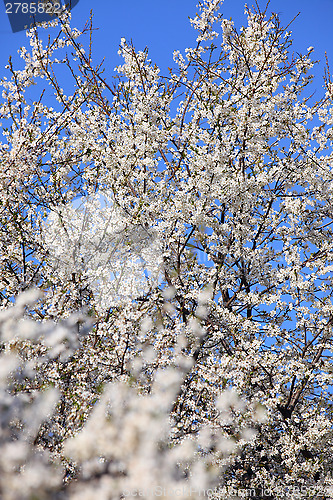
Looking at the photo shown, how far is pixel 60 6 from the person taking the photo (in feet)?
28.5

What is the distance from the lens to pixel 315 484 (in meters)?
6.60

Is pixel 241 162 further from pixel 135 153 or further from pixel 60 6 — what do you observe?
pixel 60 6

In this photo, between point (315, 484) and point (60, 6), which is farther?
point (60, 6)

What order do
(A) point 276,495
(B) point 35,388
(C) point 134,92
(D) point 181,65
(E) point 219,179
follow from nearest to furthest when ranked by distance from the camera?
(B) point 35,388 → (A) point 276,495 → (E) point 219,179 → (C) point 134,92 → (D) point 181,65

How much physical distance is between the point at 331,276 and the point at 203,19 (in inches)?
250

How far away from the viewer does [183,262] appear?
8.30 meters

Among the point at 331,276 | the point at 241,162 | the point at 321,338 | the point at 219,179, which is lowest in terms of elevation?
the point at 321,338

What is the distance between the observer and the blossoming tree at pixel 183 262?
6.34 metres

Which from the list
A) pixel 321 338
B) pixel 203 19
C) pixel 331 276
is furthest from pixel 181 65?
pixel 321 338

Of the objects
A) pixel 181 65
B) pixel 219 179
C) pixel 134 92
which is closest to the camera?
pixel 219 179

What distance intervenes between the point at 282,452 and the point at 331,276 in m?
3.37

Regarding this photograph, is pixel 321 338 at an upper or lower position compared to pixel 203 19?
lower

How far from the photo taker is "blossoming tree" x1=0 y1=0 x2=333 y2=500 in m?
6.34

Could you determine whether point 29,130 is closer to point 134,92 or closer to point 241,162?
point 134,92
